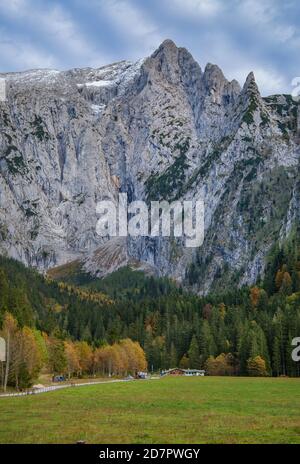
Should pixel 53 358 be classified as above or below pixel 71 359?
above

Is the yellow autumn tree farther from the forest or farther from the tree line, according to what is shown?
the forest

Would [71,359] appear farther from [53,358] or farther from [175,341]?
[175,341]

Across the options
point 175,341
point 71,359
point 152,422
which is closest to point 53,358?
point 71,359

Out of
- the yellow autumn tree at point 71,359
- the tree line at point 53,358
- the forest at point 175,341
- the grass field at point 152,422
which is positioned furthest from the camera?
the yellow autumn tree at point 71,359

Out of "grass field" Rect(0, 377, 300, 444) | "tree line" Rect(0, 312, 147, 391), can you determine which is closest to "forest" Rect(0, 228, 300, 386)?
"tree line" Rect(0, 312, 147, 391)

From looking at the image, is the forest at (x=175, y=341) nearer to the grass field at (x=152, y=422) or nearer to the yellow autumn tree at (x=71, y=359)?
the yellow autumn tree at (x=71, y=359)

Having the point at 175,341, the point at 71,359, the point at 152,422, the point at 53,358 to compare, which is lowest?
the point at 152,422

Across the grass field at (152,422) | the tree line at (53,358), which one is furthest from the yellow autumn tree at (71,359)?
the grass field at (152,422)

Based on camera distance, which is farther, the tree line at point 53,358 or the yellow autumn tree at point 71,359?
the yellow autumn tree at point 71,359

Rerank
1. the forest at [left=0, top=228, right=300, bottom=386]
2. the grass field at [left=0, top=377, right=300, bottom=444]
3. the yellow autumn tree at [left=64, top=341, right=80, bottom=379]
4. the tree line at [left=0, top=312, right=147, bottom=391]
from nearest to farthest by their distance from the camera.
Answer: the grass field at [left=0, top=377, right=300, bottom=444] < the tree line at [left=0, top=312, right=147, bottom=391] < the forest at [left=0, top=228, right=300, bottom=386] < the yellow autumn tree at [left=64, top=341, right=80, bottom=379]

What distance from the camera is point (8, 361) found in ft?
253

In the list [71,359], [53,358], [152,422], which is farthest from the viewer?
[71,359]

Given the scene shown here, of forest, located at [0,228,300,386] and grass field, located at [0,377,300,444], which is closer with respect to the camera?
grass field, located at [0,377,300,444]
